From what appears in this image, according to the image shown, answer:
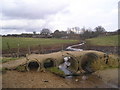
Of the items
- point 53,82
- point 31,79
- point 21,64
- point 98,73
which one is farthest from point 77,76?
point 21,64

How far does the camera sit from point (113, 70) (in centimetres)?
1600

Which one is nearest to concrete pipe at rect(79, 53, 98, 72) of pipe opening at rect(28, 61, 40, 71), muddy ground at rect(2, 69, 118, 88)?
muddy ground at rect(2, 69, 118, 88)

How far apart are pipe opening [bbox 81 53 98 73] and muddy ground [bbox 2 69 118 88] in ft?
7.69

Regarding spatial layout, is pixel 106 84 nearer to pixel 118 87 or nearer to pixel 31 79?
pixel 118 87

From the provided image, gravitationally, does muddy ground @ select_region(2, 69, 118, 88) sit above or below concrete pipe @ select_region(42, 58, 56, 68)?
below

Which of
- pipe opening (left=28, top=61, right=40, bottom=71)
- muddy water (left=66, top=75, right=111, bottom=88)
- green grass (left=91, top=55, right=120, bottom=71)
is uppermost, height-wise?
green grass (left=91, top=55, right=120, bottom=71)

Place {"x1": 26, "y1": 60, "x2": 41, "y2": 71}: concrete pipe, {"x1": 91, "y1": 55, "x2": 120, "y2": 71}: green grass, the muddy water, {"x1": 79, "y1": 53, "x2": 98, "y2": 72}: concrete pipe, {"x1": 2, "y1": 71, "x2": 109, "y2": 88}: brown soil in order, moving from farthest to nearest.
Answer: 1. {"x1": 79, "y1": 53, "x2": 98, "y2": 72}: concrete pipe
2. {"x1": 26, "y1": 60, "x2": 41, "y2": 71}: concrete pipe
3. {"x1": 91, "y1": 55, "x2": 120, "y2": 71}: green grass
4. the muddy water
5. {"x1": 2, "y1": 71, "x2": 109, "y2": 88}: brown soil

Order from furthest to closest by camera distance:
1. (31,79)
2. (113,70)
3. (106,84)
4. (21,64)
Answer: (21,64)
(113,70)
(31,79)
(106,84)

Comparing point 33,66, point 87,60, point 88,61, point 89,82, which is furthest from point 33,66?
point 89,82

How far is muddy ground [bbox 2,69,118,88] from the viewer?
43.2ft

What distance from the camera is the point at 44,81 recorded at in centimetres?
1420

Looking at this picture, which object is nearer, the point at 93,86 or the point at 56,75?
the point at 93,86

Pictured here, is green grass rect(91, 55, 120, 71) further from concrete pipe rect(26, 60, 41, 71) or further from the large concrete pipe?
concrete pipe rect(26, 60, 41, 71)

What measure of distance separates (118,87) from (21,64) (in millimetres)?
9146
